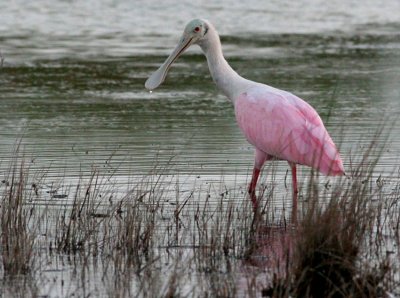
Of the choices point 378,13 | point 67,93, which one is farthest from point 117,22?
point 67,93

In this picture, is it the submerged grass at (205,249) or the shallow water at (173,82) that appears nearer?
the submerged grass at (205,249)

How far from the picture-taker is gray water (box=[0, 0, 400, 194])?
1162 centimetres

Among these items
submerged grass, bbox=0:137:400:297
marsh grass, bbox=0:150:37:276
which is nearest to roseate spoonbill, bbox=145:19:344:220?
submerged grass, bbox=0:137:400:297

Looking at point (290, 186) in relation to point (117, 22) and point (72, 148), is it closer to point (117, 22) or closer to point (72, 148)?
point (72, 148)

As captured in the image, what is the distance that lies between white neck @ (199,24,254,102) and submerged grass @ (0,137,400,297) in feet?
4.91

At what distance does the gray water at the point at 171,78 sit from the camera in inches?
458

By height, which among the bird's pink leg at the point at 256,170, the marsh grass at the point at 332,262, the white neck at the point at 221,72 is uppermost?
the white neck at the point at 221,72

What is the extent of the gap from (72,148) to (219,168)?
1.54m

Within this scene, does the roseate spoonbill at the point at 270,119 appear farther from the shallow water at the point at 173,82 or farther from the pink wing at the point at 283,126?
the shallow water at the point at 173,82

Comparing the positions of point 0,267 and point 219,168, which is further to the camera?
point 219,168

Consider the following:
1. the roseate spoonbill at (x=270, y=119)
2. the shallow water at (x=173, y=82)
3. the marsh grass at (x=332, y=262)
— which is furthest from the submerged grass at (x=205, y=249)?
the roseate spoonbill at (x=270, y=119)

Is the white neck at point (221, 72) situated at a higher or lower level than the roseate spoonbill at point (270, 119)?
higher

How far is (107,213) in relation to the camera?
8555mm

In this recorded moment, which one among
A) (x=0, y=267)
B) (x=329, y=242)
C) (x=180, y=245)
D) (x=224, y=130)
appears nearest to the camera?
(x=329, y=242)
